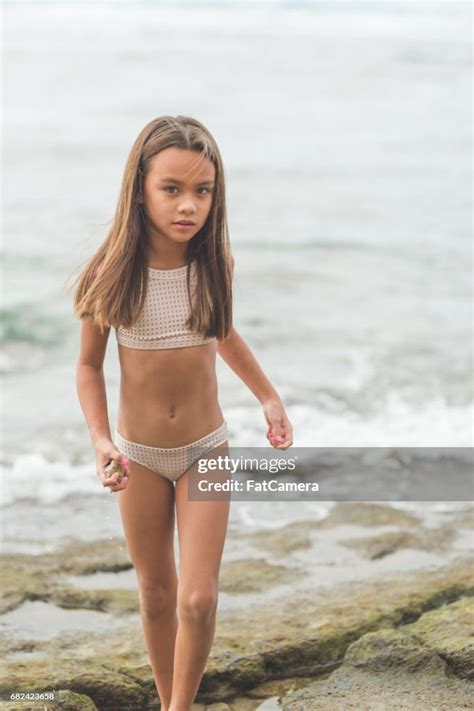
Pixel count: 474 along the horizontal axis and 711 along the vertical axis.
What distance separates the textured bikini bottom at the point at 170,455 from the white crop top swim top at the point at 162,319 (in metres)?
0.30

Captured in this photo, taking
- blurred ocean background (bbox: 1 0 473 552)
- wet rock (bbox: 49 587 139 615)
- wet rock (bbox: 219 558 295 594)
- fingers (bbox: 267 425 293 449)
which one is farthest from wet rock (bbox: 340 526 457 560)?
fingers (bbox: 267 425 293 449)

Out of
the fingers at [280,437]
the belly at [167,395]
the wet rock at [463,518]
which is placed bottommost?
the wet rock at [463,518]

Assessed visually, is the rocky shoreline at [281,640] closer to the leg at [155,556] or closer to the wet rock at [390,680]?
the wet rock at [390,680]

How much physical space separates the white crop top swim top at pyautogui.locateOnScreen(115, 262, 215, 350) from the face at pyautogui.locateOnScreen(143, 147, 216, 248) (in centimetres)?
15

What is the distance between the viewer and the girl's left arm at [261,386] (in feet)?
11.2

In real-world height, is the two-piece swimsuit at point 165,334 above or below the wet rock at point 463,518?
above

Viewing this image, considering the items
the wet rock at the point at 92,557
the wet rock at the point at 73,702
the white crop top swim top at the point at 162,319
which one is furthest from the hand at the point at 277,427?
the wet rock at the point at 92,557

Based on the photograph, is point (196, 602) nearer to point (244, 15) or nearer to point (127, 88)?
point (127, 88)

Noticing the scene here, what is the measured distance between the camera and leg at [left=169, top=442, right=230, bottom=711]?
3041mm

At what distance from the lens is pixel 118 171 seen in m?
19.3

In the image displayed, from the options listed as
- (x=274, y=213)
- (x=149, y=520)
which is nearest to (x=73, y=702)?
(x=149, y=520)

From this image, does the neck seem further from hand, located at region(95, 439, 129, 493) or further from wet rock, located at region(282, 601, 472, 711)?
wet rock, located at region(282, 601, 472, 711)

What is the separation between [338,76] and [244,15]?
12.6m

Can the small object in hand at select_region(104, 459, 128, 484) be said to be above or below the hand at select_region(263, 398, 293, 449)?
above
